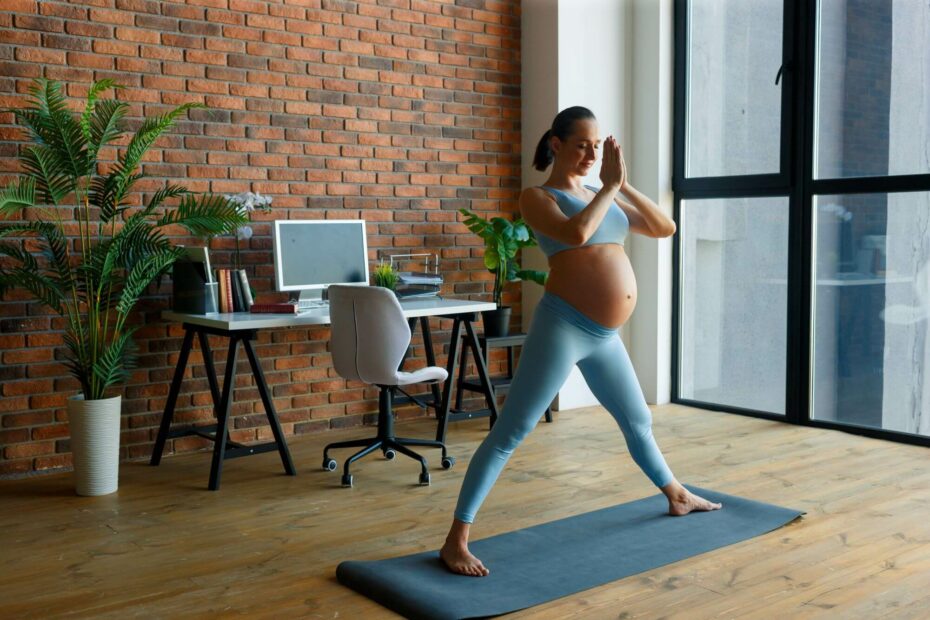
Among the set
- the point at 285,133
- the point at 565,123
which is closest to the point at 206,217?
the point at 285,133

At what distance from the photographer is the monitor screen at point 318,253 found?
4637 mm

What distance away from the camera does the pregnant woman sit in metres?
3.00

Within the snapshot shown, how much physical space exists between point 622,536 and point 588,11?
348 cm

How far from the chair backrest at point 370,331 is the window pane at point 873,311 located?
249 centimetres

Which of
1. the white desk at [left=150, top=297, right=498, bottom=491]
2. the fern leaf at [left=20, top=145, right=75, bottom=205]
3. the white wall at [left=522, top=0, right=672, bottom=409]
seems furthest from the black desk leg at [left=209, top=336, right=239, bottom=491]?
the white wall at [left=522, top=0, right=672, bottom=409]

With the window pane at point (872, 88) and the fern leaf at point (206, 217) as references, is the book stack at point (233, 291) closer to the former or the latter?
the fern leaf at point (206, 217)

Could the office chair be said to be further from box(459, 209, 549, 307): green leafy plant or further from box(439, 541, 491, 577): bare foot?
box(459, 209, 549, 307): green leafy plant

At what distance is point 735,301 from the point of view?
18.6ft

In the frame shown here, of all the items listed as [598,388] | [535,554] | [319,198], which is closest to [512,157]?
[319,198]

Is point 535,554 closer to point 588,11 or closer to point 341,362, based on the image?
point 341,362

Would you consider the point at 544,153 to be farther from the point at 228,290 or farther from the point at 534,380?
the point at 228,290

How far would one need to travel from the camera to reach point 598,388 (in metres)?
3.29

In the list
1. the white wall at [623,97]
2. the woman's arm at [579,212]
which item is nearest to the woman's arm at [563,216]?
the woman's arm at [579,212]

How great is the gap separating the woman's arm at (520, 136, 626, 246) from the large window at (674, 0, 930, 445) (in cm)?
245
